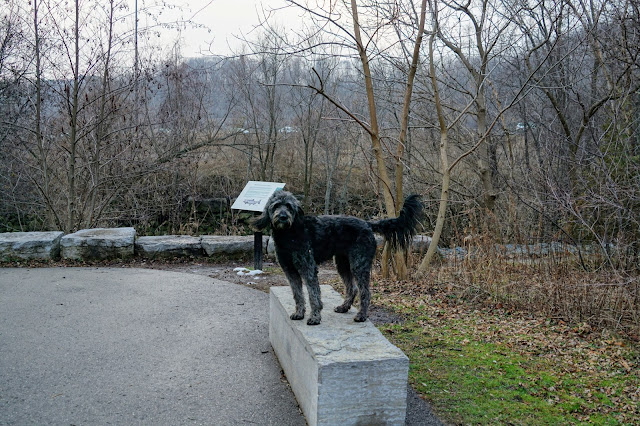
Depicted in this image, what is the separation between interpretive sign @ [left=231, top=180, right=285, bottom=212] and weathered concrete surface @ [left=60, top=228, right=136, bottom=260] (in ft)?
8.26

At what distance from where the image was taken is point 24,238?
34.2 ft

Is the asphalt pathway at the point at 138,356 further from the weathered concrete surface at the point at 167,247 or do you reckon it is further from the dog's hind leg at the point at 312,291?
the weathered concrete surface at the point at 167,247

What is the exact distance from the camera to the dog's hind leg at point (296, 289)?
521 cm

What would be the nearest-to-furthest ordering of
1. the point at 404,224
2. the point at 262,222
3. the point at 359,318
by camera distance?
the point at 262,222 → the point at 359,318 → the point at 404,224

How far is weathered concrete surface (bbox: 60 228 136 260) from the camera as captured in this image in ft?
34.3

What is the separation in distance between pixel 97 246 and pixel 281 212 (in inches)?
283

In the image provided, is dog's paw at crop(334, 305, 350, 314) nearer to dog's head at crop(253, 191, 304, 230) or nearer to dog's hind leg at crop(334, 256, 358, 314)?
dog's hind leg at crop(334, 256, 358, 314)

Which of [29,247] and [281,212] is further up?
[281,212]

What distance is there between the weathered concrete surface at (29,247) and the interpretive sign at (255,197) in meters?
3.73

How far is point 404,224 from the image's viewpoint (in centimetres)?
540

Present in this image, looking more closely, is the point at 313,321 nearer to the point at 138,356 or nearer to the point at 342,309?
the point at 342,309

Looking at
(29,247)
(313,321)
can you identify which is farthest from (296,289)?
(29,247)

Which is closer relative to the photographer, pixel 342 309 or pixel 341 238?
pixel 341 238

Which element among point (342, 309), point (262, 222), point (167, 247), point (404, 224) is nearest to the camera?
point (262, 222)
